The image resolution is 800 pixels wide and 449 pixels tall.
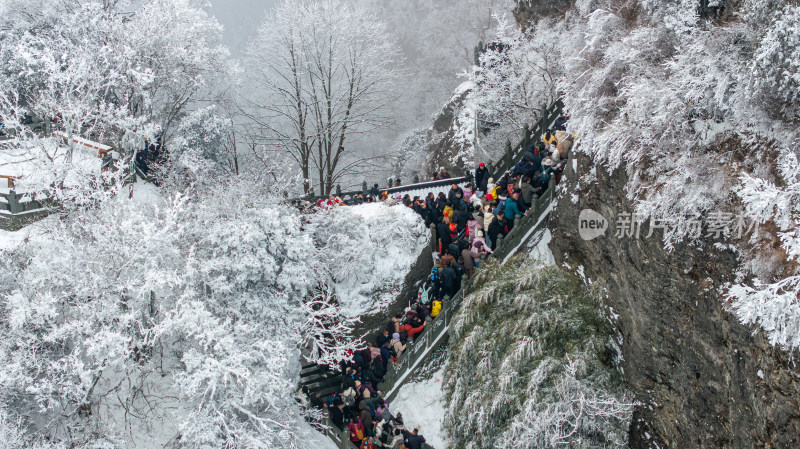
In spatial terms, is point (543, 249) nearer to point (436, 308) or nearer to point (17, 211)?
point (436, 308)

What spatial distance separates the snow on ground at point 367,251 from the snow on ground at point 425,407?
2.31m

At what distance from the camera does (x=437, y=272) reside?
14125 mm

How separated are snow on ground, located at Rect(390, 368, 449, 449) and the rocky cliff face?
4078 millimetres

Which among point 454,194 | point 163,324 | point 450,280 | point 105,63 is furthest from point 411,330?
point 105,63

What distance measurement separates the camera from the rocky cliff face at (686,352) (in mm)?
7355

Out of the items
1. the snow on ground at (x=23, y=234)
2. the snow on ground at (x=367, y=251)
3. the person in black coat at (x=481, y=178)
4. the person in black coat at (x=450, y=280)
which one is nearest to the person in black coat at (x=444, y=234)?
the snow on ground at (x=367, y=251)

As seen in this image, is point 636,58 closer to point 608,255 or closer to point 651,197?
point 651,197

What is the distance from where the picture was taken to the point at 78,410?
12578 mm

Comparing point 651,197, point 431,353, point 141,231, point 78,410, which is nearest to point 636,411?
point 651,197

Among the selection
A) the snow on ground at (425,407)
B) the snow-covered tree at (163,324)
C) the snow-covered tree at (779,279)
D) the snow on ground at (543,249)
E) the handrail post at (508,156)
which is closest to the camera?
the snow-covered tree at (779,279)

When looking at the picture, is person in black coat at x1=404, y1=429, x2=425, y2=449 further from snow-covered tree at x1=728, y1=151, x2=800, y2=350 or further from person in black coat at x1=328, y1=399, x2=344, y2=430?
snow-covered tree at x1=728, y1=151, x2=800, y2=350

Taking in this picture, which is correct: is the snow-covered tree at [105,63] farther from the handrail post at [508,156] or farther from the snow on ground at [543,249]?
the snow on ground at [543,249]

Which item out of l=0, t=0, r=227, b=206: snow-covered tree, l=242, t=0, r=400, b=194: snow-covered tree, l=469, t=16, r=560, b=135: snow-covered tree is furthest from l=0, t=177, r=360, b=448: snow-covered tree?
l=469, t=16, r=560, b=135: snow-covered tree

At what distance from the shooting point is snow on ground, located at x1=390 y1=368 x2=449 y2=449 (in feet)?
40.7
